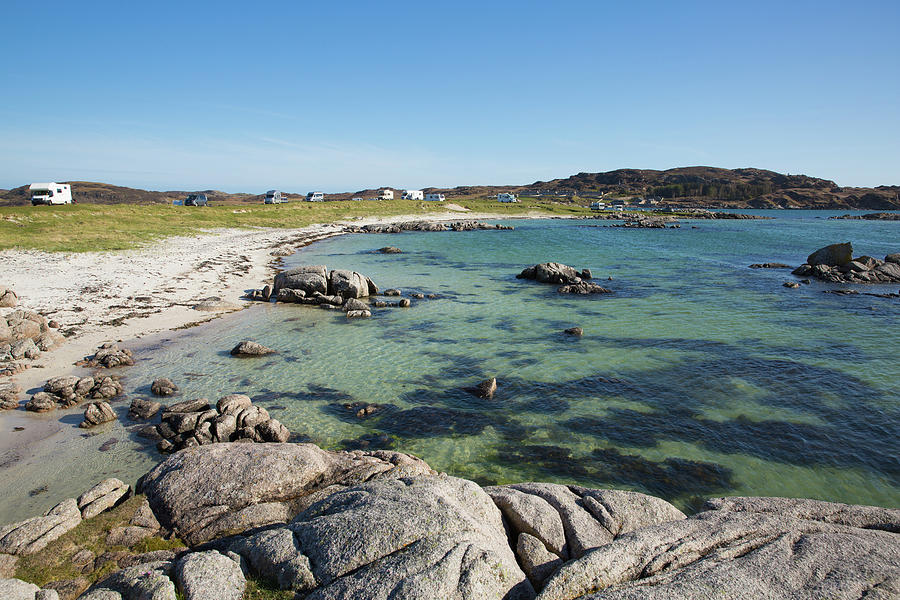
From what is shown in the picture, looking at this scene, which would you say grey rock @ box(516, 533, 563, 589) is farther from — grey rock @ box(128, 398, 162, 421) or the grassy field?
the grassy field

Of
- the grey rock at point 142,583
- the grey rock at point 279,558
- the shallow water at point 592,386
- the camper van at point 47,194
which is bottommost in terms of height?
the shallow water at point 592,386

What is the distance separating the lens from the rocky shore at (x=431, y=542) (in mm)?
6910

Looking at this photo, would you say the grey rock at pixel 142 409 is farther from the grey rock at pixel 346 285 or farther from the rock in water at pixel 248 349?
the grey rock at pixel 346 285

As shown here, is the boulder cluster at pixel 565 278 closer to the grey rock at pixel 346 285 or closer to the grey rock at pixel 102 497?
the grey rock at pixel 346 285

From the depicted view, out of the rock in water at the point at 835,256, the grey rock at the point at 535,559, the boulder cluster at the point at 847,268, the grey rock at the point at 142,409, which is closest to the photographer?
the grey rock at the point at 535,559

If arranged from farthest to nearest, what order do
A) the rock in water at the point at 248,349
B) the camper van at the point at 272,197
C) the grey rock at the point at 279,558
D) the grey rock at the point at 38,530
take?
1. the camper van at the point at 272,197
2. the rock in water at the point at 248,349
3. the grey rock at the point at 38,530
4. the grey rock at the point at 279,558

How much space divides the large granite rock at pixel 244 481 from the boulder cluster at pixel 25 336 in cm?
1433

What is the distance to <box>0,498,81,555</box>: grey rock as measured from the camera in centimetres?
921

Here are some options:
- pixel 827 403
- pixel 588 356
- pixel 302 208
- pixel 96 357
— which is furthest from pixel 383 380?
pixel 302 208

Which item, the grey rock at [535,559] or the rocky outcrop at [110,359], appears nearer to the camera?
the grey rock at [535,559]

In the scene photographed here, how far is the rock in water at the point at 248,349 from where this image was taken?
2277 cm

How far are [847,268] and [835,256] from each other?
184cm

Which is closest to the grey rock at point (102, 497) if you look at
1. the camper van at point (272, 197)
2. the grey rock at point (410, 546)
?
the grey rock at point (410, 546)

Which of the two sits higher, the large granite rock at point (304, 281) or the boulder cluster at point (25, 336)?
the large granite rock at point (304, 281)
